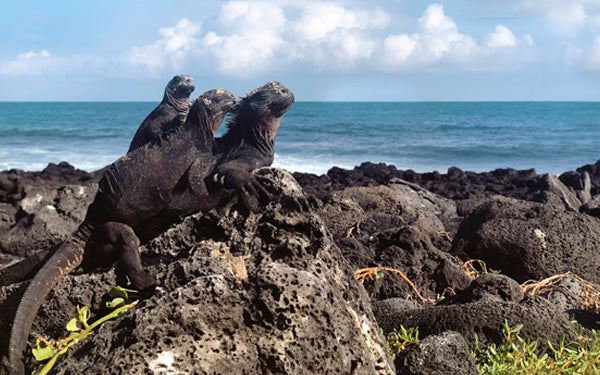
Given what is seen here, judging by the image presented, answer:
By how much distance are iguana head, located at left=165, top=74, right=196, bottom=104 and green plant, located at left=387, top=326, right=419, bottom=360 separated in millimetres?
1997

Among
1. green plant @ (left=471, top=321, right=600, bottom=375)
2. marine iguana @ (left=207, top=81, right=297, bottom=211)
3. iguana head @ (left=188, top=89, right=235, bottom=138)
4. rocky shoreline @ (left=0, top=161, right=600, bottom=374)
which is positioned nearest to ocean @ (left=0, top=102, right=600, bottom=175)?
rocky shoreline @ (left=0, top=161, right=600, bottom=374)

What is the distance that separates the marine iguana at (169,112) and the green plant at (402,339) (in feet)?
5.35

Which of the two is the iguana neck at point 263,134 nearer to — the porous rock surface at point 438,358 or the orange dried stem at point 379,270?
the orange dried stem at point 379,270

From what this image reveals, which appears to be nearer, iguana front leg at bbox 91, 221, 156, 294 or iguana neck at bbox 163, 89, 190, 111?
iguana front leg at bbox 91, 221, 156, 294

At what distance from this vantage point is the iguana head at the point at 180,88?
3.81 metres

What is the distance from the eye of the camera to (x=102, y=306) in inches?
101

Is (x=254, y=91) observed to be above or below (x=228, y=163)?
above

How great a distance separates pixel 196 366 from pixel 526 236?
3649 mm

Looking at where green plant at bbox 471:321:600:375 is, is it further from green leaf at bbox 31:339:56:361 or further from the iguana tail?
the iguana tail

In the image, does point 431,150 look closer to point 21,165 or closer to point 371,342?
point 21,165

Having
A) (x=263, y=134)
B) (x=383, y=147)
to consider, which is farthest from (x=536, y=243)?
(x=383, y=147)

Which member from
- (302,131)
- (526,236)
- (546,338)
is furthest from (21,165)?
(546,338)

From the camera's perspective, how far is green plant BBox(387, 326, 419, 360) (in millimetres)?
2768

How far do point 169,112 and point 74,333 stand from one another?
176cm
